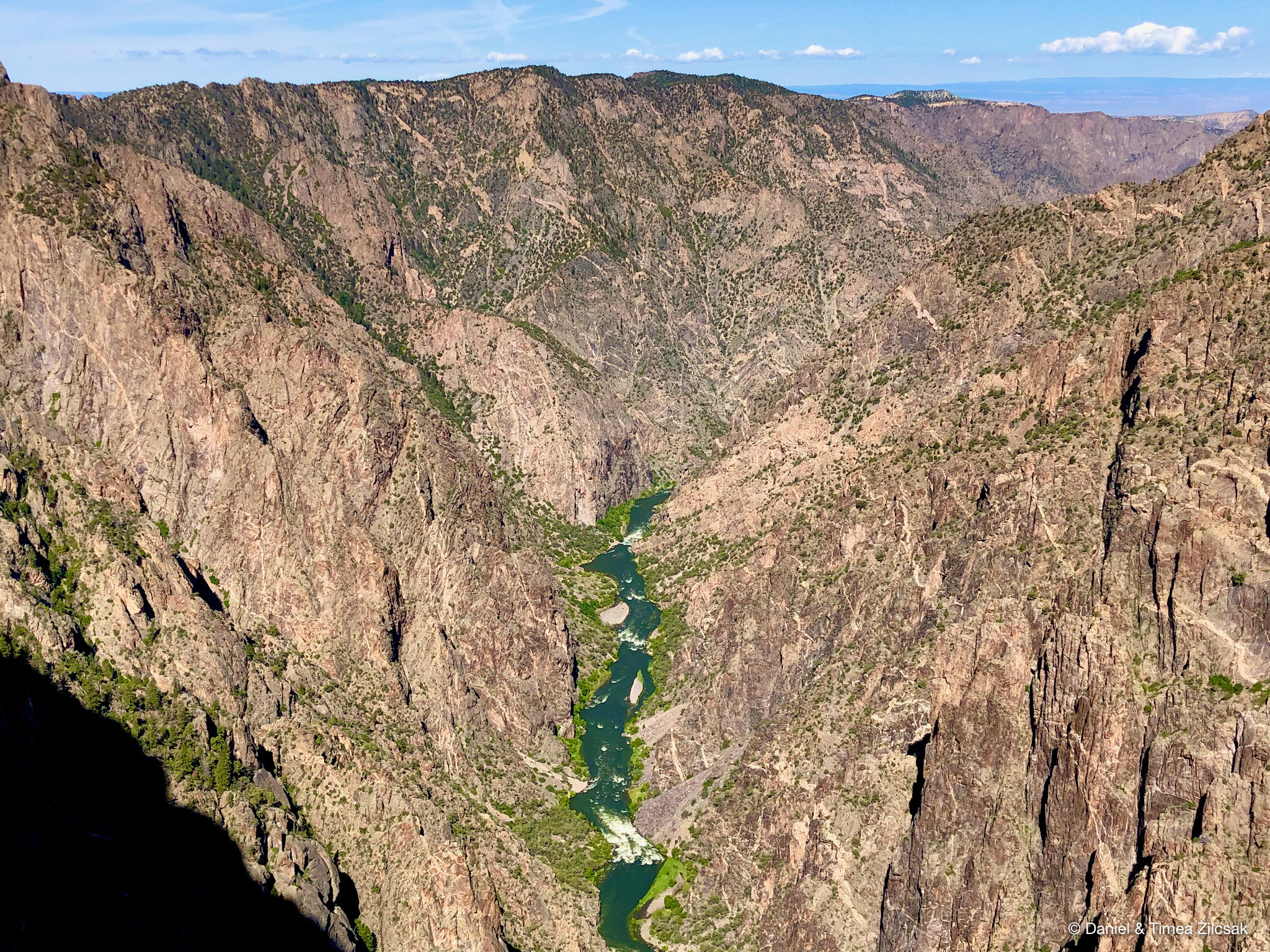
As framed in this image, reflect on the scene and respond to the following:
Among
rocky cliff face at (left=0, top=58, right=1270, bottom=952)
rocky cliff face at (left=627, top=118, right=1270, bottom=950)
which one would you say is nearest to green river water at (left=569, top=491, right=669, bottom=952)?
rocky cliff face at (left=0, top=58, right=1270, bottom=952)

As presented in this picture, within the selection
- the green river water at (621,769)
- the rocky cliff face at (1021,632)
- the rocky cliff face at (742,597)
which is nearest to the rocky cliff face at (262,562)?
the rocky cliff face at (742,597)

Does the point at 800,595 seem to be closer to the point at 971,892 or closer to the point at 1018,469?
the point at 1018,469

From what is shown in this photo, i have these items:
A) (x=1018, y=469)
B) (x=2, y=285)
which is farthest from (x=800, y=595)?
(x=2, y=285)

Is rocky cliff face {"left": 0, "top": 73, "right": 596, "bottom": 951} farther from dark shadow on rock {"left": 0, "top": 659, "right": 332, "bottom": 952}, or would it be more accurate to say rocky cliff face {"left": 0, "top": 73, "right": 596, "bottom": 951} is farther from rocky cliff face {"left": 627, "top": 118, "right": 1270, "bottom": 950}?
rocky cliff face {"left": 627, "top": 118, "right": 1270, "bottom": 950}

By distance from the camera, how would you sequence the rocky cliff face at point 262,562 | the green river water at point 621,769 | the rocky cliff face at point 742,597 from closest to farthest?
the rocky cliff face at point 742,597 → the rocky cliff face at point 262,562 → the green river water at point 621,769

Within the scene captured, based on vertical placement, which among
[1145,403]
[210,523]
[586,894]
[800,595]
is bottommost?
[586,894]

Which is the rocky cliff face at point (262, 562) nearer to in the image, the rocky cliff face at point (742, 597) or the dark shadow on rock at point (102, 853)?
the rocky cliff face at point (742, 597)

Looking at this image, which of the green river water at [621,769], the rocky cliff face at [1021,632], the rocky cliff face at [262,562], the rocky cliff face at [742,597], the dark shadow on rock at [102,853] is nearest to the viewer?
the dark shadow on rock at [102,853]
